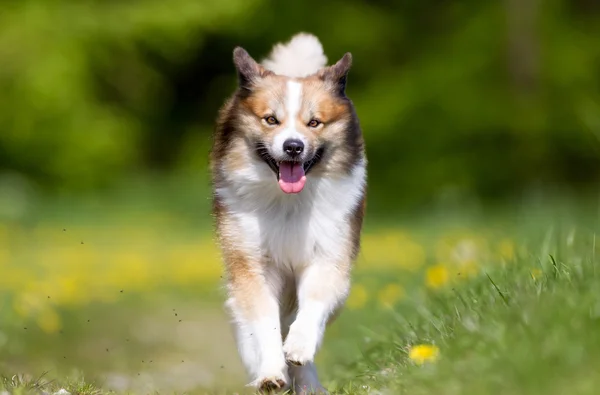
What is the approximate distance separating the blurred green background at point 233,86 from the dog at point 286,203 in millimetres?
7132

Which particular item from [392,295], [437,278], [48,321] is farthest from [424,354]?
[48,321]

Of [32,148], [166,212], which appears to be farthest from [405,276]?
[32,148]

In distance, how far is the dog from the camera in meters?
4.93

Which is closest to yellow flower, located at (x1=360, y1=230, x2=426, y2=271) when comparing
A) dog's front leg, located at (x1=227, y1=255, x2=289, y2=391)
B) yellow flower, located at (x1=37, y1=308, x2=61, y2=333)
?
yellow flower, located at (x1=37, y1=308, x2=61, y2=333)

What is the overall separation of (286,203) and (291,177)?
24 centimetres

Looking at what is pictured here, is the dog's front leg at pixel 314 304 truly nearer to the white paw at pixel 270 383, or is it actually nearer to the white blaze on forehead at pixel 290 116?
the white paw at pixel 270 383

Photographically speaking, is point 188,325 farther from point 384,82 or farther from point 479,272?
point 384,82

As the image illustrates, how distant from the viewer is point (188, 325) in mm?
8258

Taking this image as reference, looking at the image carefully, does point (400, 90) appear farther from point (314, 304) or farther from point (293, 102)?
point (314, 304)

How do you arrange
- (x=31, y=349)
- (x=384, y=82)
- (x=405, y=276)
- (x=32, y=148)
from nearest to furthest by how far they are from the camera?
(x=31, y=349) < (x=405, y=276) < (x=32, y=148) < (x=384, y=82)

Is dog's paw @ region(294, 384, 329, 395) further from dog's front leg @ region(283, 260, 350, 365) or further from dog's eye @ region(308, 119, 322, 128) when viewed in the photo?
dog's eye @ region(308, 119, 322, 128)

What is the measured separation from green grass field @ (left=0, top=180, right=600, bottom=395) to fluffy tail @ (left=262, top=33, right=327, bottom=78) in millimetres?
1147

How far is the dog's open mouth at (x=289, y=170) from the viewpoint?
4914 millimetres

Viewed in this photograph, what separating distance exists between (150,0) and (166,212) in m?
3.91
